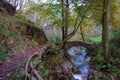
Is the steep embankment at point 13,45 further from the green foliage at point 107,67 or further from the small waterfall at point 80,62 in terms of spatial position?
the green foliage at point 107,67

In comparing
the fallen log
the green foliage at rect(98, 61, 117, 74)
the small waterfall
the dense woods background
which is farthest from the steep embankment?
the green foliage at rect(98, 61, 117, 74)

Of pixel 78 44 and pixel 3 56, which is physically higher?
pixel 3 56

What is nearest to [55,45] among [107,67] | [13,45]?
[13,45]

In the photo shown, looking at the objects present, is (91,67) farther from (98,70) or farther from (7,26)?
(7,26)

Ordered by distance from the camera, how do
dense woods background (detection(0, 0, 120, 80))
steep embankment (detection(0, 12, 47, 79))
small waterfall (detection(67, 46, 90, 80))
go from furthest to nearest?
1. small waterfall (detection(67, 46, 90, 80))
2. dense woods background (detection(0, 0, 120, 80))
3. steep embankment (detection(0, 12, 47, 79))

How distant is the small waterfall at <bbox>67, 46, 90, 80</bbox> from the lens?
1339 cm

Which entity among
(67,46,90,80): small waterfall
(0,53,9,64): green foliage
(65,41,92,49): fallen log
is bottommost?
(67,46,90,80): small waterfall

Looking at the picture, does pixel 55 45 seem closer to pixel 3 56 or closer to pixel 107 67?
pixel 107 67

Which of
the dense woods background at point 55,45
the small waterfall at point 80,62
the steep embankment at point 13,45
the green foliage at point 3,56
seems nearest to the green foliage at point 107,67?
the dense woods background at point 55,45

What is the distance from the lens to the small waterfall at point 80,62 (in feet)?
43.9

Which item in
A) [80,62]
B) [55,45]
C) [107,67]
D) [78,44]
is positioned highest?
[55,45]

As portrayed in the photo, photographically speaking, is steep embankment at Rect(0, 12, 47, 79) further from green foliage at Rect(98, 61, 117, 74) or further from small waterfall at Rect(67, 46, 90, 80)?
green foliage at Rect(98, 61, 117, 74)

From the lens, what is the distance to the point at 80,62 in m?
16.5

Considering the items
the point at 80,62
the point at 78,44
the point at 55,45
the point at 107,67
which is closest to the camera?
the point at 107,67
